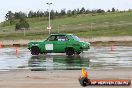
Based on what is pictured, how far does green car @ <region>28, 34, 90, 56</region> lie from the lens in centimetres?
3144

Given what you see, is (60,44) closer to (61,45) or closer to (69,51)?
(61,45)

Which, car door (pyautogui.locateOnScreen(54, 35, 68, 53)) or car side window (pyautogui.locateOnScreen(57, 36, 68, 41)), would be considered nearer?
car door (pyautogui.locateOnScreen(54, 35, 68, 53))

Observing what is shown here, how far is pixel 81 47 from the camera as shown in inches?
1229

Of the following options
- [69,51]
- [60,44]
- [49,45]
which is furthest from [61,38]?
[69,51]

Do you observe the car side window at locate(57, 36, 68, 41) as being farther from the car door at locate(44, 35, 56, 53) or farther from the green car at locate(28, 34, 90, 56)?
the car door at locate(44, 35, 56, 53)

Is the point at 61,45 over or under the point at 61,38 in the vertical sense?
under

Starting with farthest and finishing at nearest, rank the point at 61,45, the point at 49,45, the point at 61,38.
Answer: the point at 61,38
the point at 49,45
the point at 61,45

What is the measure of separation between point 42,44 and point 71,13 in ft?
371

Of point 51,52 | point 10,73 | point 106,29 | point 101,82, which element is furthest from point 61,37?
point 106,29

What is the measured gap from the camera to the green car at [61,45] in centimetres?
3144

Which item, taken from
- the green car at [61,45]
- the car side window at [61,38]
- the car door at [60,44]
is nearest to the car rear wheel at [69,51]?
the green car at [61,45]

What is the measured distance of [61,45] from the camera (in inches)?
1256

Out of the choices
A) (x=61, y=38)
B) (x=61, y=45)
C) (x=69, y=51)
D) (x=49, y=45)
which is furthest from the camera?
(x=61, y=38)

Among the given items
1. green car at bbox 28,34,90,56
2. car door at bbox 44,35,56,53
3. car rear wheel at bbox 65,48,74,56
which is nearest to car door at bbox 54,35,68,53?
green car at bbox 28,34,90,56
